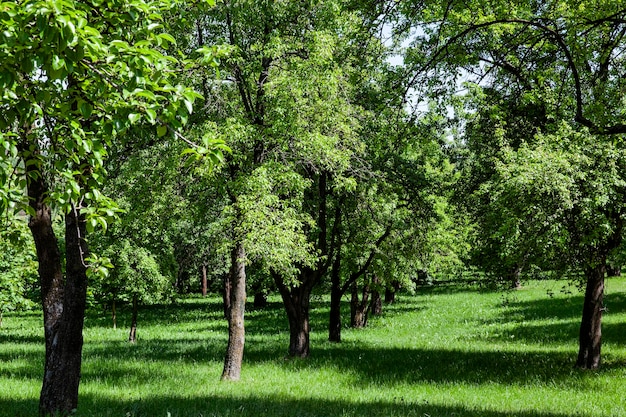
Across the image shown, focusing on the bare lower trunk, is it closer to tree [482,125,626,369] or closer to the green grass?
the green grass

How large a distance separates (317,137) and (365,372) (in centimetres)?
696

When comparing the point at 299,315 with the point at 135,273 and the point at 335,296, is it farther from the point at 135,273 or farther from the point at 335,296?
A: the point at 135,273

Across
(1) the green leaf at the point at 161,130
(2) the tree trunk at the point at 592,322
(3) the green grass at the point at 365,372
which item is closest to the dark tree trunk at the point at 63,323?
(3) the green grass at the point at 365,372

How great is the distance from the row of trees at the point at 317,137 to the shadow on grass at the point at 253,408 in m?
1.49

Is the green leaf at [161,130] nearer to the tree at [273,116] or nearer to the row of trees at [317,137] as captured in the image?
the row of trees at [317,137]

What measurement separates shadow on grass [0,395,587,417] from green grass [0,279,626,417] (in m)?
0.03

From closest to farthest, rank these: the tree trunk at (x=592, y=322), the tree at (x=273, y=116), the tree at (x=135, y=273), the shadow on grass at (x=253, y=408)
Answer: the shadow on grass at (x=253, y=408)
the tree at (x=273, y=116)
the tree trunk at (x=592, y=322)
the tree at (x=135, y=273)

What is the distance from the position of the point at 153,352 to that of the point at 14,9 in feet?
64.5

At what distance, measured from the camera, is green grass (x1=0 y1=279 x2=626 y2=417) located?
11.1 metres

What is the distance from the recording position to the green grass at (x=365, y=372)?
11.1 meters

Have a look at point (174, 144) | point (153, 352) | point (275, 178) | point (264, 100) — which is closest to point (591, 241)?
point (275, 178)

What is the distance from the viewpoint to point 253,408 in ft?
34.7

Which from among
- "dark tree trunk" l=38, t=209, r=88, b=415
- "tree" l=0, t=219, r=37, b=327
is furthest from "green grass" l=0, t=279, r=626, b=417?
"tree" l=0, t=219, r=37, b=327

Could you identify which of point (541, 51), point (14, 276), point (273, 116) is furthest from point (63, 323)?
point (14, 276)
